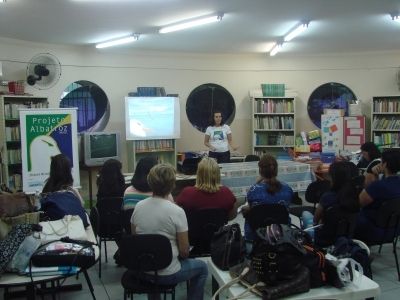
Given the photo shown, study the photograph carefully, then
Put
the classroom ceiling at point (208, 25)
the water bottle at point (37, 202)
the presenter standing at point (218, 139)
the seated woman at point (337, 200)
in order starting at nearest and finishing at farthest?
1. the water bottle at point (37, 202)
2. the seated woman at point (337, 200)
3. the classroom ceiling at point (208, 25)
4. the presenter standing at point (218, 139)

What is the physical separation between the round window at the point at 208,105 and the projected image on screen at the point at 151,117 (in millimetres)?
1011

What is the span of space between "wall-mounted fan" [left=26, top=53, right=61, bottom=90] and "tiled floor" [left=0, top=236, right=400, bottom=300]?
12.4ft

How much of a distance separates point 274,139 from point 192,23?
3649 mm

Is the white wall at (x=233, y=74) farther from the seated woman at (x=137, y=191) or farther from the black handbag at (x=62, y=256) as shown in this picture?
the black handbag at (x=62, y=256)

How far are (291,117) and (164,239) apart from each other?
641 centimetres

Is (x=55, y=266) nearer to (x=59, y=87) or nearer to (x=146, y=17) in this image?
(x=146, y=17)

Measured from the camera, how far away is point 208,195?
3.33m

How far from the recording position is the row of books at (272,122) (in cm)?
834

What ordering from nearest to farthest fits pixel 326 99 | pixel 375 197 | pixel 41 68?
pixel 375 197 → pixel 41 68 → pixel 326 99

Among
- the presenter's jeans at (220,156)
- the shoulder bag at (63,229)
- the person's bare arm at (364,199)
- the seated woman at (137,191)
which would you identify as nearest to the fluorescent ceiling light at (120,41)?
the presenter's jeans at (220,156)

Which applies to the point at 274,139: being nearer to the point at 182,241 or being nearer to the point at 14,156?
the point at 14,156

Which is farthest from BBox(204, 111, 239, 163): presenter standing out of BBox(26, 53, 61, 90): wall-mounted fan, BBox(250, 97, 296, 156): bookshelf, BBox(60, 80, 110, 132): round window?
BBox(26, 53, 61, 90): wall-mounted fan

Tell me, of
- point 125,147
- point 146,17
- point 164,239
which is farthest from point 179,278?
point 125,147

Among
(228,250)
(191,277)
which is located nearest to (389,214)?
(191,277)
